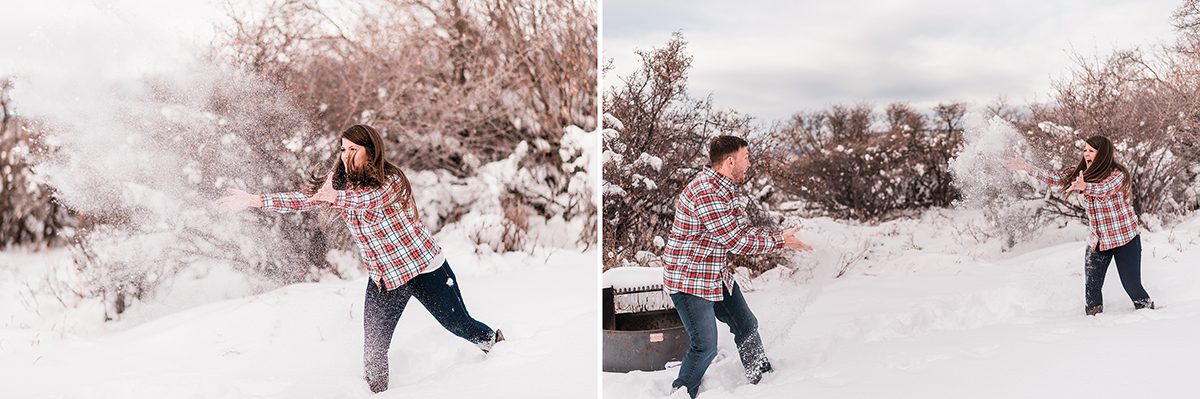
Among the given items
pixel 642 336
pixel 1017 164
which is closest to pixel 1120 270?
pixel 1017 164

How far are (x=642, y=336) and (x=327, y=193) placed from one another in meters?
1.07

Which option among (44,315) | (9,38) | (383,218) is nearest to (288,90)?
(383,218)

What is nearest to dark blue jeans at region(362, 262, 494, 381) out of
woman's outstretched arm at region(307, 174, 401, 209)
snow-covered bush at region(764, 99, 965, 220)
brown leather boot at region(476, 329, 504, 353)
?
brown leather boot at region(476, 329, 504, 353)

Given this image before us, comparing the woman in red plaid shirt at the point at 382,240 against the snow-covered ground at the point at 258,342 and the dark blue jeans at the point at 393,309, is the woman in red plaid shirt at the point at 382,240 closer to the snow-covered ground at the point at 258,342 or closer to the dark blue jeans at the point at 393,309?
the dark blue jeans at the point at 393,309

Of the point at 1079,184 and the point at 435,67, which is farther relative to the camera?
the point at 435,67

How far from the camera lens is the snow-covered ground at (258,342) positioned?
2.28m

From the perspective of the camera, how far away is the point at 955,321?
245 cm

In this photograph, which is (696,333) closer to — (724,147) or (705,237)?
(705,237)

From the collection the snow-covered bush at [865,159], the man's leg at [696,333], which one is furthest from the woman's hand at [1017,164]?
the man's leg at [696,333]

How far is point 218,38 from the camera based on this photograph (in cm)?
241

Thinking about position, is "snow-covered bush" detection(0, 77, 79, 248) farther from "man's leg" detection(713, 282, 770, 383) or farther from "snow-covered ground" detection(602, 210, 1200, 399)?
"man's leg" detection(713, 282, 770, 383)

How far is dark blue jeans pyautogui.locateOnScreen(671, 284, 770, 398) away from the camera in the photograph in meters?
2.25

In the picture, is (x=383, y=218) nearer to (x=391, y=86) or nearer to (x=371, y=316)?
(x=371, y=316)

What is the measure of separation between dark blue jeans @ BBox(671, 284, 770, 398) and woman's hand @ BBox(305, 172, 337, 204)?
3.40 ft
